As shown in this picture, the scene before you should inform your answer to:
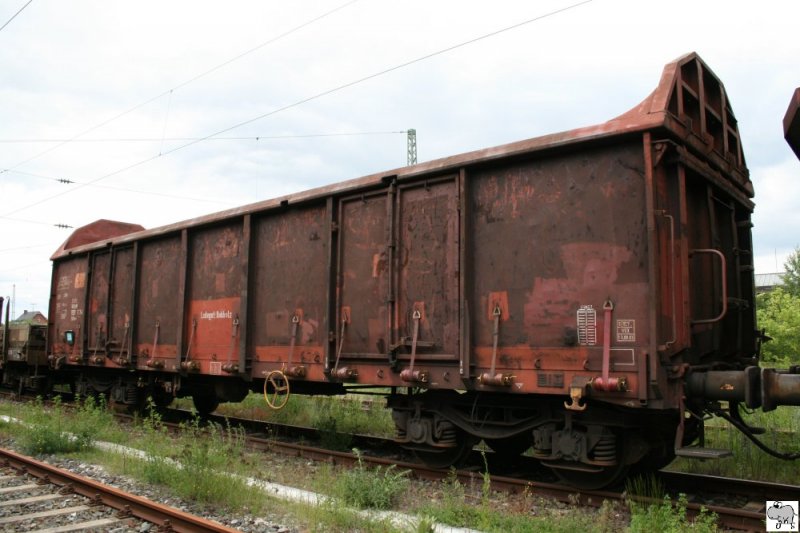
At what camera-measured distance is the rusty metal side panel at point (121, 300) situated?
1188 cm

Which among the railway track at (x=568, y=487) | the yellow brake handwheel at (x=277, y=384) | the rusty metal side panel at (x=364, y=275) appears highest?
the rusty metal side panel at (x=364, y=275)

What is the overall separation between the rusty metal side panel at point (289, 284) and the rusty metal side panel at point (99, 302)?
516 cm

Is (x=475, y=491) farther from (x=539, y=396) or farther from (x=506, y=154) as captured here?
(x=506, y=154)

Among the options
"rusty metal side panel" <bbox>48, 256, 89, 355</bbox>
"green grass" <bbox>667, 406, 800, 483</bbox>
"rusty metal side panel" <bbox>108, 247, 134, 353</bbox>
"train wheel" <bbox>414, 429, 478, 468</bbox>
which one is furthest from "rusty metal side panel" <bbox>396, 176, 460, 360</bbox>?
"rusty metal side panel" <bbox>48, 256, 89, 355</bbox>

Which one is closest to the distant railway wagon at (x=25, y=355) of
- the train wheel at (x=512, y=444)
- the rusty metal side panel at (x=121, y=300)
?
the rusty metal side panel at (x=121, y=300)

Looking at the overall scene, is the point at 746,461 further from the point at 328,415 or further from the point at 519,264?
the point at 328,415

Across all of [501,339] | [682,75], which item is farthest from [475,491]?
[682,75]

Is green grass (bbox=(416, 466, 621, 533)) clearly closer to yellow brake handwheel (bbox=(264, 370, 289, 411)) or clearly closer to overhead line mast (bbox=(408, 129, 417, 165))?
yellow brake handwheel (bbox=(264, 370, 289, 411))

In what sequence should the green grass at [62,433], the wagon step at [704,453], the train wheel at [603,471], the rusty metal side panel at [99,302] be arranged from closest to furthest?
the wagon step at [704,453] < the train wheel at [603,471] < the green grass at [62,433] < the rusty metal side panel at [99,302]

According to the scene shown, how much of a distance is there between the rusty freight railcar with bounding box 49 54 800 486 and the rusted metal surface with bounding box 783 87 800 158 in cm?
101

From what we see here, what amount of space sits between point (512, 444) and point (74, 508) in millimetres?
Answer: 4848

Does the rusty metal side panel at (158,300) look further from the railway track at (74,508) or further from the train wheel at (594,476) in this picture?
the train wheel at (594,476)

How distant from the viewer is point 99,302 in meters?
13.0

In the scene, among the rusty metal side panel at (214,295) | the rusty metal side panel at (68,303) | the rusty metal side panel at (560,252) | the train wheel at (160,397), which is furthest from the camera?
the rusty metal side panel at (68,303)
